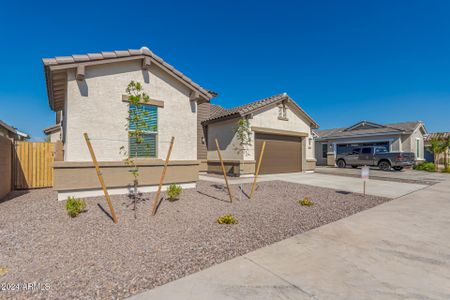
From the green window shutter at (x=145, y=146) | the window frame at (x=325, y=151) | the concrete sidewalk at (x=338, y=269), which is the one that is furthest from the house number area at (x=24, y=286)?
the window frame at (x=325, y=151)

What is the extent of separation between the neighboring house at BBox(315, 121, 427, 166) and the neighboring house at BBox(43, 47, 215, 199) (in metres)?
19.1

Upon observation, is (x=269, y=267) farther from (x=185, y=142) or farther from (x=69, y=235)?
(x=185, y=142)

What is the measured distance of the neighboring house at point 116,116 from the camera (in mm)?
6641

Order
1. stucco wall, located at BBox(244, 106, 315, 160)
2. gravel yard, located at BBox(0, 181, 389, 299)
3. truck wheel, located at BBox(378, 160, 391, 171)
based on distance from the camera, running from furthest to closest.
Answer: truck wheel, located at BBox(378, 160, 391, 171)
stucco wall, located at BBox(244, 106, 315, 160)
gravel yard, located at BBox(0, 181, 389, 299)

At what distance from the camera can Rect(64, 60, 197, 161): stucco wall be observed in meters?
6.72

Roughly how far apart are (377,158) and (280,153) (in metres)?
10.5

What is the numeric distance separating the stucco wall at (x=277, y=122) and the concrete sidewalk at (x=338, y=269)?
862cm

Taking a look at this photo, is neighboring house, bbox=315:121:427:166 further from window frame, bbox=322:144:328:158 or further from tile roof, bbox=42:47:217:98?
tile roof, bbox=42:47:217:98

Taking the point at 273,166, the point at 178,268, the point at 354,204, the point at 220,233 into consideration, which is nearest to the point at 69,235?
the point at 178,268

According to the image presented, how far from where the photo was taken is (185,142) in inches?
338

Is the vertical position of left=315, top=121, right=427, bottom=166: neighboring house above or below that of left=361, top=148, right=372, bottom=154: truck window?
above

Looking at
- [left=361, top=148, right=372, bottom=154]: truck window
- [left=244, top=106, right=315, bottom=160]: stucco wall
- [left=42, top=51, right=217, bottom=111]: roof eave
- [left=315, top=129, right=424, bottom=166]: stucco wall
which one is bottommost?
[left=361, top=148, right=372, bottom=154]: truck window

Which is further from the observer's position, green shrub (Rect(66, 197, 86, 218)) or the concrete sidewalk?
green shrub (Rect(66, 197, 86, 218))

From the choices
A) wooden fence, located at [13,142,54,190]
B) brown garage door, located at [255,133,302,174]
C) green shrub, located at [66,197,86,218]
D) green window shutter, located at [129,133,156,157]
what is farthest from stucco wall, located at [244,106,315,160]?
wooden fence, located at [13,142,54,190]
